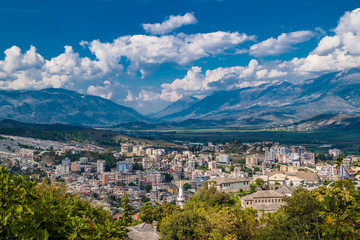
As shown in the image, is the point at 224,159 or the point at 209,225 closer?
the point at 209,225

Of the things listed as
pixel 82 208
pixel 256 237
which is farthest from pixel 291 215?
pixel 82 208

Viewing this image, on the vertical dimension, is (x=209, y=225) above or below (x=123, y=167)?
above

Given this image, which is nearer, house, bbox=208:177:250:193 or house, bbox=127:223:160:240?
house, bbox=127:223:160:240

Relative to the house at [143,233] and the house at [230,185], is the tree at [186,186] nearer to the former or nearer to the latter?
the house at [230,185]

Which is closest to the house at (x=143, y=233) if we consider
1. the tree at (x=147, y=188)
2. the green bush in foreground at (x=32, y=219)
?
the green bush in foreground at (x=32, y=219)

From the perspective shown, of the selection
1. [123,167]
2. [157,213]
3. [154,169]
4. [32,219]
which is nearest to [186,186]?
[154,169]

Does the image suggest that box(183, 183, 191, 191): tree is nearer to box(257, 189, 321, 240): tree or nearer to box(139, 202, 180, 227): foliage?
box(139, 202, 180, 227): foliage

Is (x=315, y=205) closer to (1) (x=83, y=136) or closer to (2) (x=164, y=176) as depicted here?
(2) (x=164, y=176)

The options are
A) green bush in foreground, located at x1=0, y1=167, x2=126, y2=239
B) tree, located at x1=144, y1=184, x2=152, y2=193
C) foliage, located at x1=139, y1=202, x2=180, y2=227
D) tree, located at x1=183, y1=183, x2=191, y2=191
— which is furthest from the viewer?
tree, located at x1=144, y1=184, x2=152, y2=193

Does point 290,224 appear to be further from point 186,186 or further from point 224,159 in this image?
point 224,159

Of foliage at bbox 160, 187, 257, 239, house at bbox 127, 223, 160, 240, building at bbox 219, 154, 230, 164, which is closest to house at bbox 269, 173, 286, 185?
house at bbox 127, 223, 160, 240
